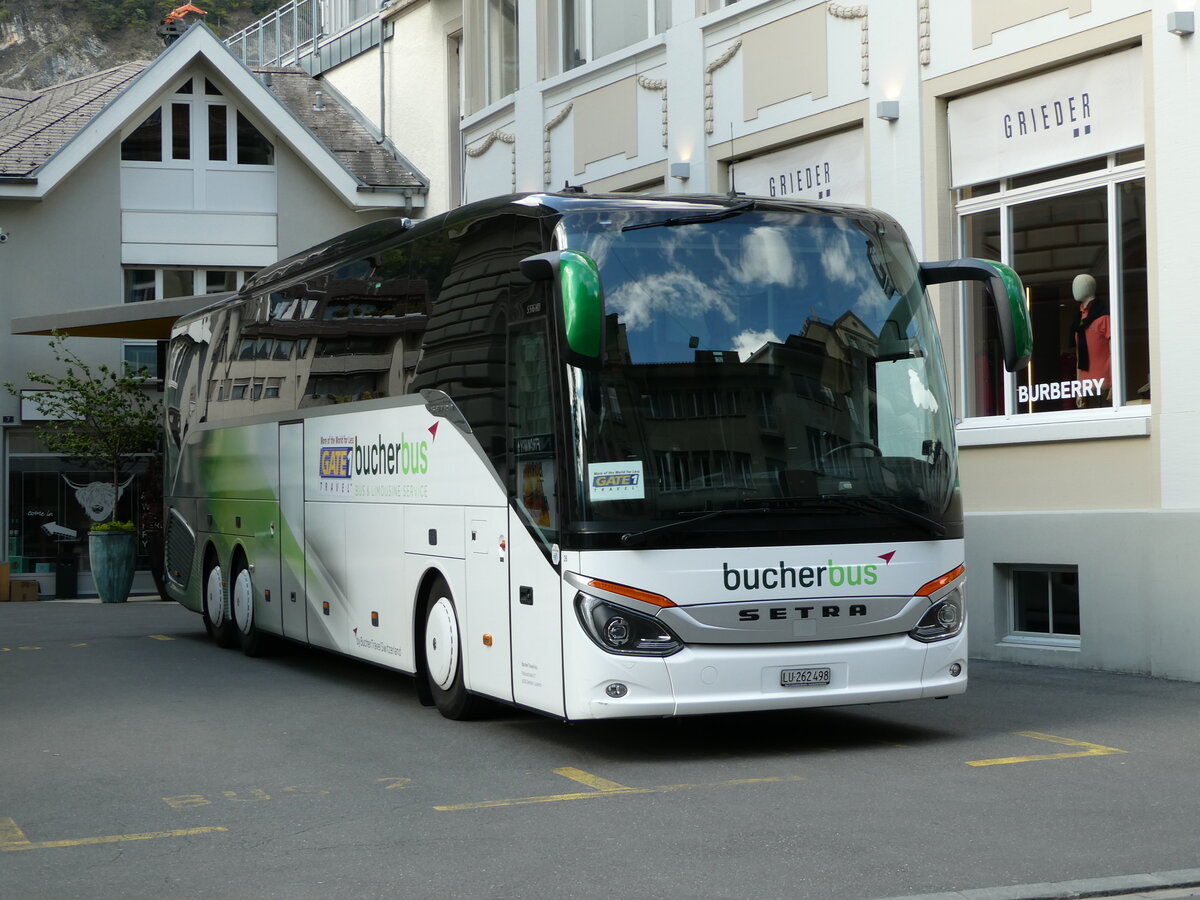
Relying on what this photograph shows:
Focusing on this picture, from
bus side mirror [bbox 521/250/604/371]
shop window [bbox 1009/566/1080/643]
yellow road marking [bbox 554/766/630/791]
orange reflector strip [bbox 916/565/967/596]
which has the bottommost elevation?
yellow road marking [bbox 554/766/630/791]

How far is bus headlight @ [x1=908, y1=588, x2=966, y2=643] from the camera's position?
9.50m

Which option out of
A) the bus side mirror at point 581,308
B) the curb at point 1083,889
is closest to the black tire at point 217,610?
the bus side mirror at point 581,308

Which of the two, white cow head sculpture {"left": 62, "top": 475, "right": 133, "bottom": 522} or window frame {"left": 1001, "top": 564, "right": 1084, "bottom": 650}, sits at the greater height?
white cow head sculpture {"left": 62, "top": 475, "right": 133, "bottom": 522}

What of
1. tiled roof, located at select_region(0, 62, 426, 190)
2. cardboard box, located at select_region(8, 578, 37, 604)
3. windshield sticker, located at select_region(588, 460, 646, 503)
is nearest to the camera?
windshield sticker, located at select_region(588, 460, 646, 503)

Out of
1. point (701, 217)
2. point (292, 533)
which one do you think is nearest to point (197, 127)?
point (292, 533)

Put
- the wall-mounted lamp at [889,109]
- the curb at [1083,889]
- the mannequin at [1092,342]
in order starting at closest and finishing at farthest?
the curb at [1083,889], the mannequin at [1092,342], the wall-mounted lamp at [889,109]

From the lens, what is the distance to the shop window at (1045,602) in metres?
13.9

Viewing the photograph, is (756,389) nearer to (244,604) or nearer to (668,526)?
(668,526)

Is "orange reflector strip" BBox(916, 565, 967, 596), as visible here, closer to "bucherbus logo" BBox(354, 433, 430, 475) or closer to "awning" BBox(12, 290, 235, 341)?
"bucherbus logo" BBox(354, 433, 430, 475)

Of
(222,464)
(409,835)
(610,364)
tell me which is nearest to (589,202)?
(610,364)

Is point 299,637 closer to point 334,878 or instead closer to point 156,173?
point 334,878

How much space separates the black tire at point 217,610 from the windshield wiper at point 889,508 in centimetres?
845

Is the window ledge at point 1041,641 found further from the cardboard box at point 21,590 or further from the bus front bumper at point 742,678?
the cardboard box at point 21,590

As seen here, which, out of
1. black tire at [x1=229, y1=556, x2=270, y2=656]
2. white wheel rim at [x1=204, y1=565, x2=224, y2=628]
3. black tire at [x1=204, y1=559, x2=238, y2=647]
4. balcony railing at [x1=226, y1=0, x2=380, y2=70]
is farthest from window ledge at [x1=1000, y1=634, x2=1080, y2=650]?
balcony railing at [x1=226, y1=0, x2=380, y2=70]
